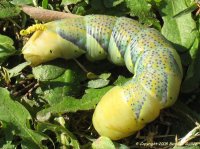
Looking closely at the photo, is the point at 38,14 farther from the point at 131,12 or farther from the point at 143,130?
the point at 143,130

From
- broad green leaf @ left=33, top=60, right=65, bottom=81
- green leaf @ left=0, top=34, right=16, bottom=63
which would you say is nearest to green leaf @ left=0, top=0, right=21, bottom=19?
green leaf @ left=0, top=34, right=16, bottom=63

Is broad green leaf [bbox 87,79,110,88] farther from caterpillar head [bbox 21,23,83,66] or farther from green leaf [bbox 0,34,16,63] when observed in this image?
green leaf [bbox 0,34,16,63]

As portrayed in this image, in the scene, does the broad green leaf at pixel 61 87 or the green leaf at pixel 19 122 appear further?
the broad green leaf at pixel 61 87

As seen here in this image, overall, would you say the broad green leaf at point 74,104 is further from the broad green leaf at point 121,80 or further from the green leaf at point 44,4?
the green leaf at point 44,4

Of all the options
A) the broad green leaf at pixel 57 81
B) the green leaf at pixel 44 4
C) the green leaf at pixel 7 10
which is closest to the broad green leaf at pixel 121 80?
the broad green leaf at pixel 57 81

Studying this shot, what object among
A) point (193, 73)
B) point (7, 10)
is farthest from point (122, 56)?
point (7, 10)

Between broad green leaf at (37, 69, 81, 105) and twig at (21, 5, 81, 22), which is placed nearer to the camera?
broad green leaf at (37, 69, 81, 105)

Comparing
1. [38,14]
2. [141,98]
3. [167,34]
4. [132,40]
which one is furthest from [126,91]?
[38,14]
